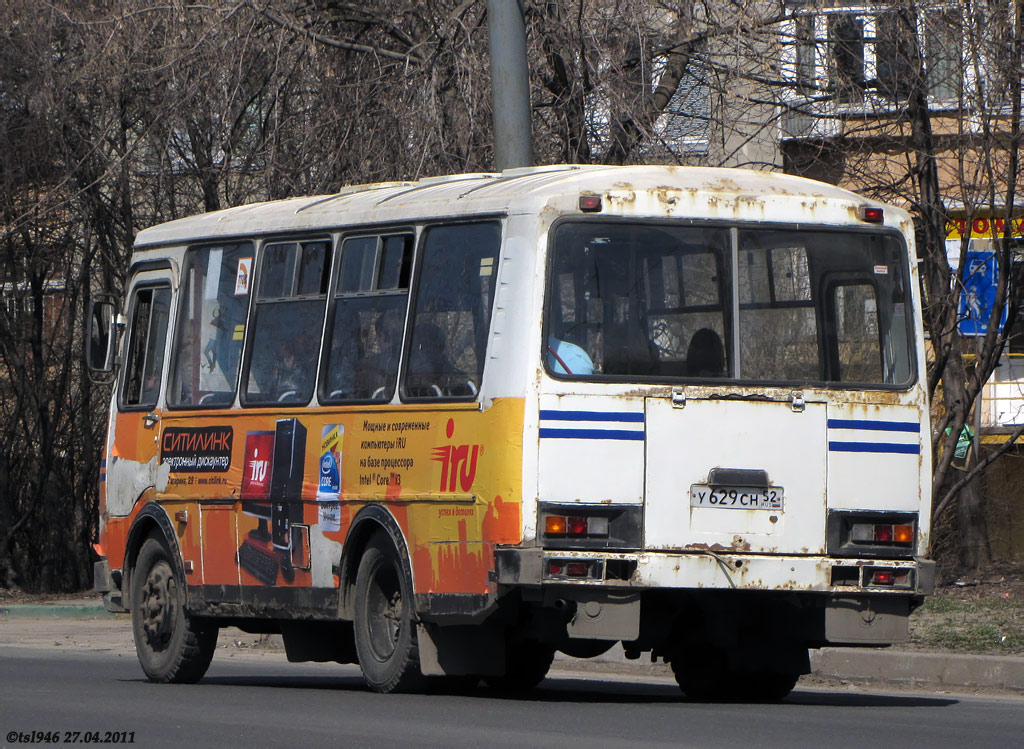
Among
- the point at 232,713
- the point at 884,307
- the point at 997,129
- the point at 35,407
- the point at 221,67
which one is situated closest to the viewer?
the point at 232,713

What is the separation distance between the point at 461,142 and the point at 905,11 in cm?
367

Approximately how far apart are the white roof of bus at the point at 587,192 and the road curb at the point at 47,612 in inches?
412

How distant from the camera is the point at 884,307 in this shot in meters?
10.4

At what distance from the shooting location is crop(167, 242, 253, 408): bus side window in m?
11.9

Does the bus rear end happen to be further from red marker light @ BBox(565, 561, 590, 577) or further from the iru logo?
the iru logo

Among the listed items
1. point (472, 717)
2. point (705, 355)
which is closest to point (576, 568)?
point (472, 717)

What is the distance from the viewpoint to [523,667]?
1165 centimetres

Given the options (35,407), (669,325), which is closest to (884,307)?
(669,325)

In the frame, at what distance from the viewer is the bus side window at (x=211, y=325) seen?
11883 millimetres

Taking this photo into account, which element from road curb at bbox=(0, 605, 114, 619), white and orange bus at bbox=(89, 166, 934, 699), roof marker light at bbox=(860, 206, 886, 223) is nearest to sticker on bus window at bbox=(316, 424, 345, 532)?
white and orange bus at bbox=(89, 166, 934, 699)

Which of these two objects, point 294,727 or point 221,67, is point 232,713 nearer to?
point 294,727

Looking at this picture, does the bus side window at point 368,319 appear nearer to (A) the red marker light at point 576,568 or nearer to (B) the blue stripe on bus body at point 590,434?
(B) the blue stripe on bus body at point 590,434

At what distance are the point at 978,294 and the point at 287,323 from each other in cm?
783

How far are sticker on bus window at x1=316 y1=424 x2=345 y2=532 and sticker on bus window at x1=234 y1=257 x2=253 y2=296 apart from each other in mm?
1379
